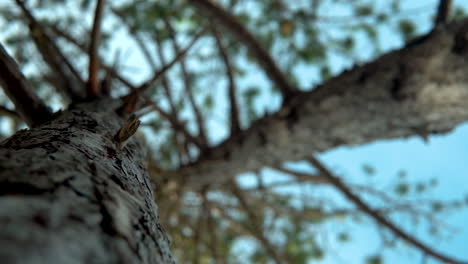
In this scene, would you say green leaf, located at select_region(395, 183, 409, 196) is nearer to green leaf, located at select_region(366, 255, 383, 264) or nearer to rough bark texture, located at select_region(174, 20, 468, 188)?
Result: green leaf, located at select_region(366, 255, 383, 264)

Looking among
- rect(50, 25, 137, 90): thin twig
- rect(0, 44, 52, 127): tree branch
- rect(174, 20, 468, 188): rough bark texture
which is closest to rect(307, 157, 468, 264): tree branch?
rect(174, 20, 468, 188): rough bark texture

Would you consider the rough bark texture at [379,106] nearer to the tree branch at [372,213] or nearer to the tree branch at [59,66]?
the tree branch at [372,213]

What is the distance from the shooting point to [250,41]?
5.56ft

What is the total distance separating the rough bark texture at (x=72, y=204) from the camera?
27 centimetres

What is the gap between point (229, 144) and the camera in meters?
1.86

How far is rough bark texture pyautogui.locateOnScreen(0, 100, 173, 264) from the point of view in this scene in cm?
27

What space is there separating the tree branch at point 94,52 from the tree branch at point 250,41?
697mm

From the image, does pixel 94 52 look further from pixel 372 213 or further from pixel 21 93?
pixel 372 213

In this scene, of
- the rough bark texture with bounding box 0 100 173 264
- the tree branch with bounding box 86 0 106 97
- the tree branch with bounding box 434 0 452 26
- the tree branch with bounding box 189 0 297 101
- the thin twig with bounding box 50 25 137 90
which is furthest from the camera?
the tree branch with bounding box 189 0 297 101

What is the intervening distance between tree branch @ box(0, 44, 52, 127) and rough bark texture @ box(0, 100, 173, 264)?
0.79 feet

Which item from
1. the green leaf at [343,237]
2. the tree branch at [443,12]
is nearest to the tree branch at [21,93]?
the tree branch at [443,12]

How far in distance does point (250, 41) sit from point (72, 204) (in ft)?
4.77

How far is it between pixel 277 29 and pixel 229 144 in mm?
1396

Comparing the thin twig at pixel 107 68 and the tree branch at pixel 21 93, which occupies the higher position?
the thin twig at pixel 107 68
